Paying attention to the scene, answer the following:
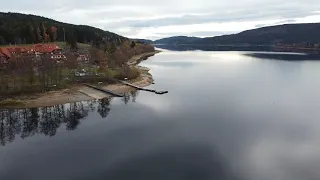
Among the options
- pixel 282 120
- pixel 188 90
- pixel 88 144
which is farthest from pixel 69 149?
pixel 188 90

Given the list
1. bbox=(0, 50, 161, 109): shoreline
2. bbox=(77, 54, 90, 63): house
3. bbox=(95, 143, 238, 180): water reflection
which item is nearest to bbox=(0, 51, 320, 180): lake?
bbox=(95, 143, 238, 180): water reflection

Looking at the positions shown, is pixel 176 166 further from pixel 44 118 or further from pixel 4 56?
pixel 4 56

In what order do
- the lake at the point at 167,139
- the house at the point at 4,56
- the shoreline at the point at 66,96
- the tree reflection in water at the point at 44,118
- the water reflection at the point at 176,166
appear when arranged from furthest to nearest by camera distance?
the house at the point at 4,56, the shoreline at the point at 66,96, the tree reflection in water at the point at 44,118, the lake at the point at 167,139, the water reflection at the point at 176,166

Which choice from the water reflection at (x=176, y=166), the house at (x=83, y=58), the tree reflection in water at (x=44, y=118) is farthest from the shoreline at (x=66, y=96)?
the house at (x=83, y=58)

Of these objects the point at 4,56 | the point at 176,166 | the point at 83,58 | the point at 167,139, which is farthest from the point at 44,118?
the point at 83,58

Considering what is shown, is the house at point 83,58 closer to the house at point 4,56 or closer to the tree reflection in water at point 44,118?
the house at point 4,56

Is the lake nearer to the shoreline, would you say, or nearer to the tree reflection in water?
the tree reflection in water
